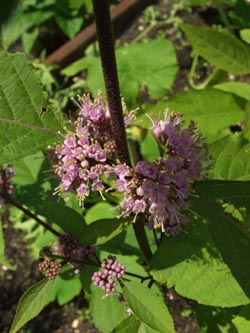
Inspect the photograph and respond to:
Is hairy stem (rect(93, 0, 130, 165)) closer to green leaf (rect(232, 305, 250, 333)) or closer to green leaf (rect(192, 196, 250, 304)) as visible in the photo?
green leaf (rect(192, 196, 250, 304))

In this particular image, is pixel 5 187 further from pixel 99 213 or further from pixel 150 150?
pixel 150 150

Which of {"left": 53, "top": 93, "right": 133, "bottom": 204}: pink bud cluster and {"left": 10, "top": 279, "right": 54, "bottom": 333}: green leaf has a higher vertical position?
{"left": 53, "top": 93, "right": 133, "bottom": 204}: pink bud cluster

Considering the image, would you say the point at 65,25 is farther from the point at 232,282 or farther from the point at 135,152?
the point at 232,282

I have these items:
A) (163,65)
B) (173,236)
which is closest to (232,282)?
(173,236)

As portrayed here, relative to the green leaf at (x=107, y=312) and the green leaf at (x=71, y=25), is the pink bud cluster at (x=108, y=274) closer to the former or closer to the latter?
the green leaf at (x=107, y=312)

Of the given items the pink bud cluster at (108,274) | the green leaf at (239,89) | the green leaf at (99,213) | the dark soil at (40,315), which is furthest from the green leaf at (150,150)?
the pink bud cluster at (108,274)

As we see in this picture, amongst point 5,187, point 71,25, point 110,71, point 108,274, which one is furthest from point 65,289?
point 71,25

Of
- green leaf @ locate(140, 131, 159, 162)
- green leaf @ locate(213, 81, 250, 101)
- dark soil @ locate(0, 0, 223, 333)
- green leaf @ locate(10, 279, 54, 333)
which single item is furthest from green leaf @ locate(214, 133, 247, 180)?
dark soil @ locate(0, 0, 223, 333)
